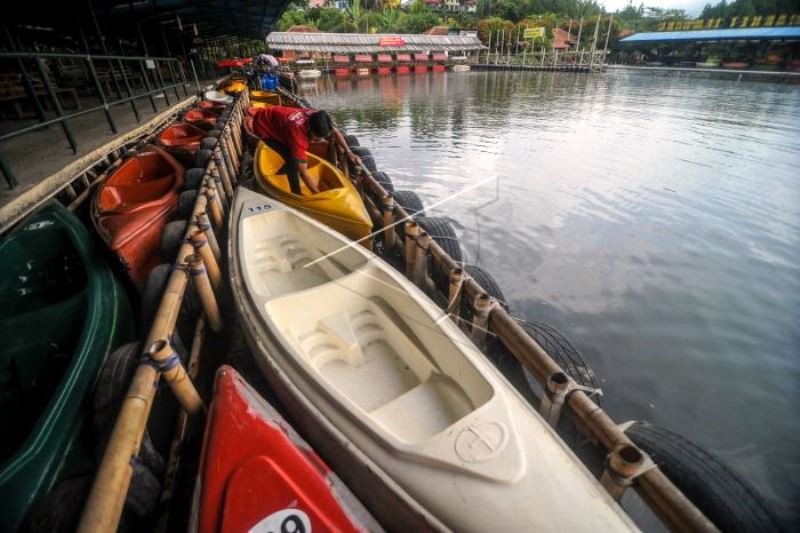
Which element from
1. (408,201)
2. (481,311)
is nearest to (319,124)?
(408,201)

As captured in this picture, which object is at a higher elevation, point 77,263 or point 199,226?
point 199,226

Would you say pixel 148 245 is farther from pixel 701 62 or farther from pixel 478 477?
pixel 701 62

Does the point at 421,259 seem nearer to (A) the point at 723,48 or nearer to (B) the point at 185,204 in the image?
(B) the point at 185,204

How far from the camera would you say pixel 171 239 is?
168 inches

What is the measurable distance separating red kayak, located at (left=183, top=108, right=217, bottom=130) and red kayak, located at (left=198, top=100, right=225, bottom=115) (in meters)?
0.33

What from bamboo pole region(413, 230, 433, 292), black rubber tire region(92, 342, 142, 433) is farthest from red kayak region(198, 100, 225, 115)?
black rubber tire region(92, 342, 142, 433)

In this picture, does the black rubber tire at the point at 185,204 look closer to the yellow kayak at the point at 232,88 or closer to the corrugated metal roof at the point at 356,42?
the yellow kayak at the point at 232,88

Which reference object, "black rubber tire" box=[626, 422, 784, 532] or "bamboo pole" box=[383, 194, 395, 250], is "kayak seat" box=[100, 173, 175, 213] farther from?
"black rubber tire" box=[626, 422, 784, 532]

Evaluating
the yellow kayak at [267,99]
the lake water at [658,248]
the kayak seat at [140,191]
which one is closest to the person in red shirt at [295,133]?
the kayak seat at [140,191]

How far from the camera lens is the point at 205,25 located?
1930 centimetres

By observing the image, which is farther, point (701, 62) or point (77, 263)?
point (701, 62)

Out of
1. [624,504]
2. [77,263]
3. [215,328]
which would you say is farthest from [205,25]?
[624,504]

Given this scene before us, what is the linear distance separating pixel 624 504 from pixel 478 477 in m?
2.05

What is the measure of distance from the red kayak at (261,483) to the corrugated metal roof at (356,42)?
47999 mm
